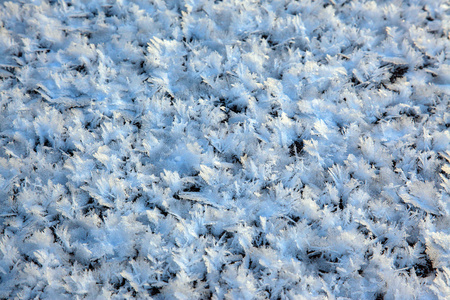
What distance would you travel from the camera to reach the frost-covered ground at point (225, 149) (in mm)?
1348

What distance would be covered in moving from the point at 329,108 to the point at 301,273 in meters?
0.95

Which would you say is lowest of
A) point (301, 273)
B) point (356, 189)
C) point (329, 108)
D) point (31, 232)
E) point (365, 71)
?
point (31, 232)

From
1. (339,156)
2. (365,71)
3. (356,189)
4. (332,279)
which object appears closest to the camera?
(332,279)

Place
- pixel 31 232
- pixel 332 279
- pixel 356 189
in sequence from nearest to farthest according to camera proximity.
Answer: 1. pixel 332 279
2. pixel 31 232
3. pixel 356 189

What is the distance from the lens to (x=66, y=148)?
171cm

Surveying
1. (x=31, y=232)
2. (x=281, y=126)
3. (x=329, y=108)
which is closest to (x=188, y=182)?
(x=281, y=126)

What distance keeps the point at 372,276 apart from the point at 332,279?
0.17 metres

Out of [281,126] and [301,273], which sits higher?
[281,126]

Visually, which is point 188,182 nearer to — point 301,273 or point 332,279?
point 301,273

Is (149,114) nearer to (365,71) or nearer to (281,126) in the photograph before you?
(281,126)

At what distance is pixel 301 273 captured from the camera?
134 centimetres

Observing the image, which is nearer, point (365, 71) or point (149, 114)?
point (149, 114)

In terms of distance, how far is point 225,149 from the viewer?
5.62 ft

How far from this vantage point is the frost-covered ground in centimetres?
135
